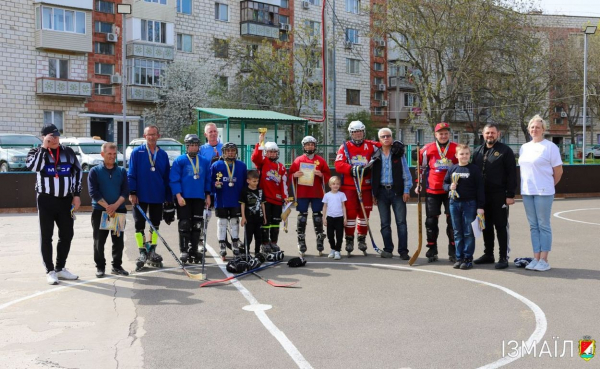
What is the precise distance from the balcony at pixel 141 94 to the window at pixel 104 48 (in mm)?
3111

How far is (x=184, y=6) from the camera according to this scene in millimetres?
53375

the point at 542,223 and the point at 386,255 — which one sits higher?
the point at 542,223

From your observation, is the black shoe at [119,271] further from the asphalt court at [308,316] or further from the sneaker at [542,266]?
the sneaker at [542,266]

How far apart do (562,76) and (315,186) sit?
5374 centimetres

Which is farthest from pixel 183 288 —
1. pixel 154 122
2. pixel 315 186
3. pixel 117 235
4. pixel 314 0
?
pixel 314 0

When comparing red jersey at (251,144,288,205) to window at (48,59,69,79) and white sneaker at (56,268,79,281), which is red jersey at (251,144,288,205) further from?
window at (48,59,69,79)

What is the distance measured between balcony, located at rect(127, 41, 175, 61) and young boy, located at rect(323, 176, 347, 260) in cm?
4041

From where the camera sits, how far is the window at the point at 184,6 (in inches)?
2088

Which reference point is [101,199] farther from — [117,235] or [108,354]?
[108,354]

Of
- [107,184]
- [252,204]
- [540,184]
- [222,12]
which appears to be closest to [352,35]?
[222,12]

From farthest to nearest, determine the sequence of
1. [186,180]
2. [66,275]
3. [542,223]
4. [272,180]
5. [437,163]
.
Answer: [272,180] < [437,163] < [186,180] < [542,223] < [66,275]

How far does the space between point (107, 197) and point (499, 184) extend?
585 cm

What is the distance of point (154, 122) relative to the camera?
50.2m

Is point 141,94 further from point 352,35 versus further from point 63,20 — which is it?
point 352,35
